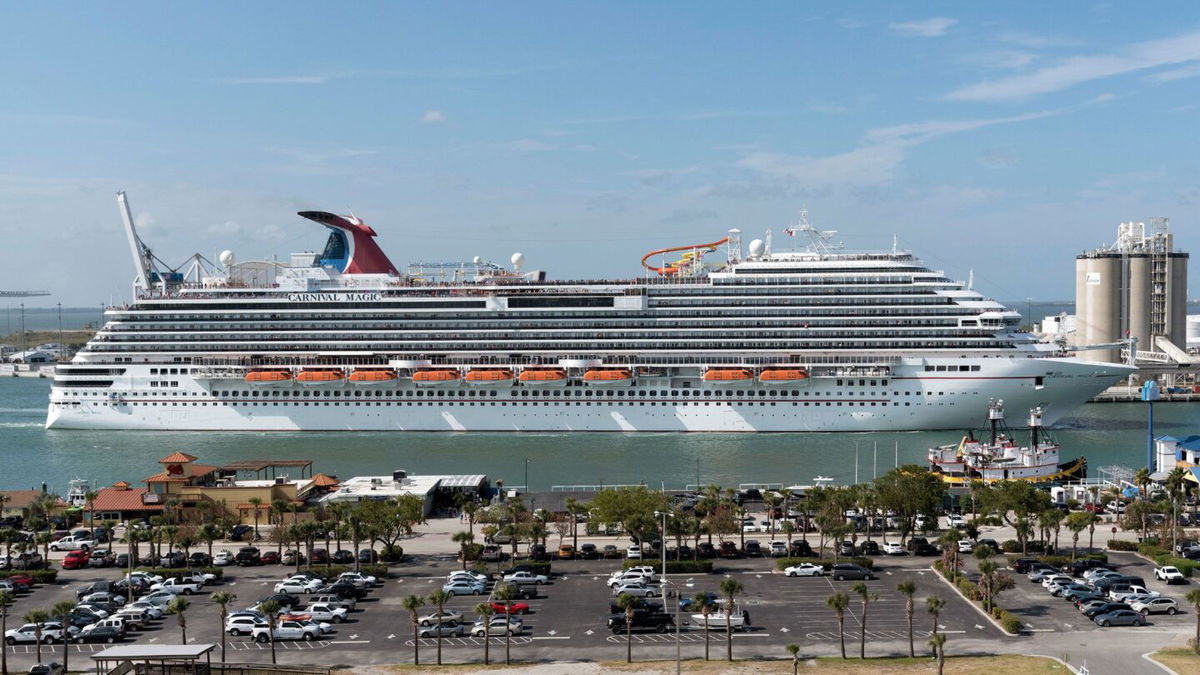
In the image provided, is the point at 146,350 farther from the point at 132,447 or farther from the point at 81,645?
the point at 81,645

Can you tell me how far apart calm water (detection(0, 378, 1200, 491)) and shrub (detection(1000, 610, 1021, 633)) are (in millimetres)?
22495

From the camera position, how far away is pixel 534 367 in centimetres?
6594

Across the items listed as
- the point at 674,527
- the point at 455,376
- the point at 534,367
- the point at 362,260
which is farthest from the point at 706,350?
the point at 674,527

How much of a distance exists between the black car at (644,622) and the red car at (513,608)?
8.85ft

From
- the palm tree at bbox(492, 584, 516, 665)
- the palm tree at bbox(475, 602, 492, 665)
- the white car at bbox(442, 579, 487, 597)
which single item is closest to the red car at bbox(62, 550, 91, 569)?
the white car at bbox(442, 579, 487, 597)

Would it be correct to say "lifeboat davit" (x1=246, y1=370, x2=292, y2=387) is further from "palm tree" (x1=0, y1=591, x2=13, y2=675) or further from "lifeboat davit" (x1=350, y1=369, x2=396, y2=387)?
"palm tree" (x1=0, y1=591, x2=13, y2=675)

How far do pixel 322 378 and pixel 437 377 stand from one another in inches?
265

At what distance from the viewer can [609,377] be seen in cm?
6425

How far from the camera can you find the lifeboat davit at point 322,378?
66.4m

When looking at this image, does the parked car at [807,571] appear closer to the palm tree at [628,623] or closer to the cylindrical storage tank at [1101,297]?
the palm tree at [628,623]

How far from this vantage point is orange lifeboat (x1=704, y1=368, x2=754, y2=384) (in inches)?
2499

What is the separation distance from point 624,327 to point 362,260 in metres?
17.2

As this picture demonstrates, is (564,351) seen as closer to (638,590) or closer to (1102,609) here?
(638,590)

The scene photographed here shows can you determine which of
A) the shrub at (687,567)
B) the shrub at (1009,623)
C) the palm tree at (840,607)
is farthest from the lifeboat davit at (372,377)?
the shrub at (1009,623)
